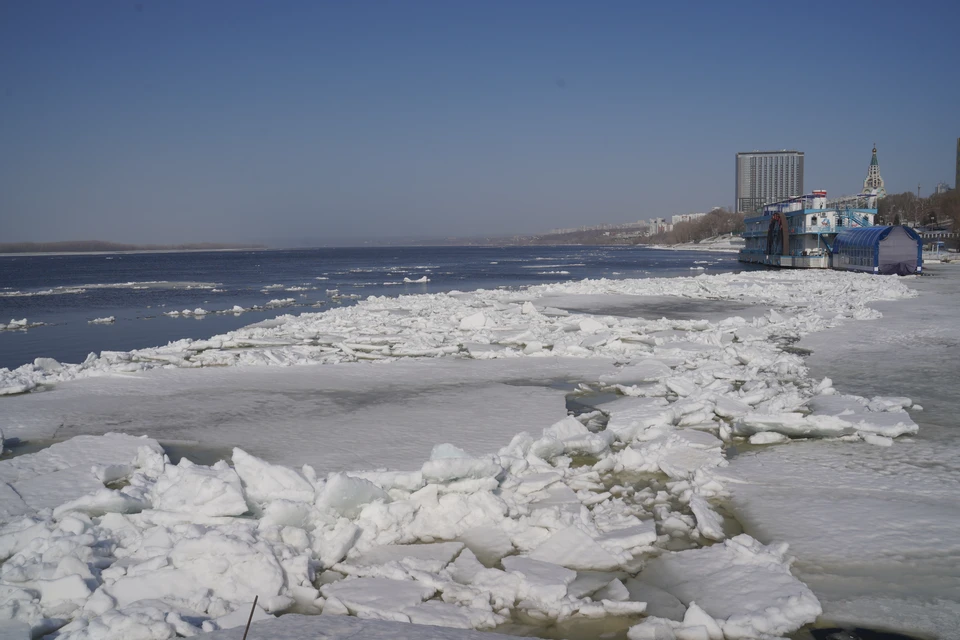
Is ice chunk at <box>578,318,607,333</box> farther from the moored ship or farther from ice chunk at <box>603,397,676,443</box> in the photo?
the moored ship

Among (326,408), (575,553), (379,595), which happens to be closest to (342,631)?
(379,595)

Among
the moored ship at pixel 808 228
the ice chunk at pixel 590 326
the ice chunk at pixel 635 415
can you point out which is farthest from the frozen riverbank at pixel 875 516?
the moored ship at pixel 808 228

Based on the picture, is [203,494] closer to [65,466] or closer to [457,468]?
[457,468]

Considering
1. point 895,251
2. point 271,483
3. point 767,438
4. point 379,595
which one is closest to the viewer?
point 379,595

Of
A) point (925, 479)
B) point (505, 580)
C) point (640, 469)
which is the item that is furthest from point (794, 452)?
point (505, 580)

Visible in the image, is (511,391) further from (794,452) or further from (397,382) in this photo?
(794,452)

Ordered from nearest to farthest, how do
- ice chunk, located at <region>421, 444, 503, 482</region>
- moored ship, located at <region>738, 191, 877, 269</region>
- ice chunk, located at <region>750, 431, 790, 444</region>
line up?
ice chunk, located at <region>421, 444, 503, 482</region> < ice chunk, located at <region>750, 431, 790, 444</region> < moored ship, located at <region>738, 191, 877, 269</region>

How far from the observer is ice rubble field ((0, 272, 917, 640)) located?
11.9 ft

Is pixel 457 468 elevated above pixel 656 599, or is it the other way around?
pixel 457 468

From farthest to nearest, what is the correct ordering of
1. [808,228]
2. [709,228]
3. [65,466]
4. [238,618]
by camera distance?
[709,228]
[808,228]
[65,466]
[238,618]

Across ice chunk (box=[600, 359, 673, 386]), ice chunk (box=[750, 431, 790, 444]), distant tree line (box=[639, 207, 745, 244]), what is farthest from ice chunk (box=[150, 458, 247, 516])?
distant tree line (box=[639, 207, 745, 244])

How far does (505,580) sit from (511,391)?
5045 mm

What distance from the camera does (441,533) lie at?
460 cm

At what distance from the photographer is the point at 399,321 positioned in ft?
53.1
